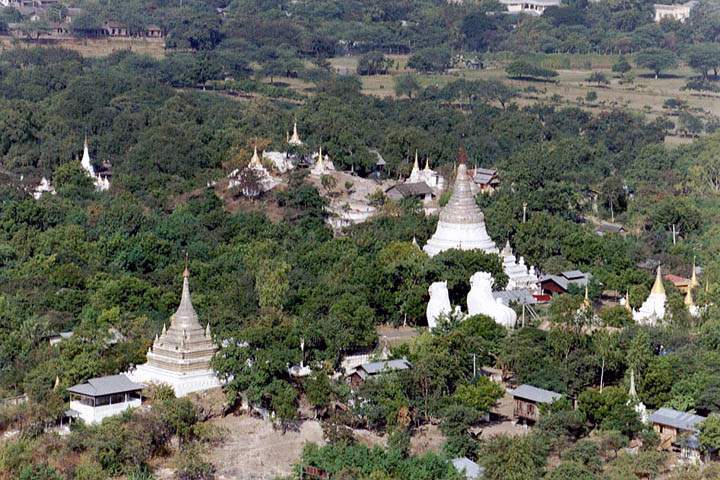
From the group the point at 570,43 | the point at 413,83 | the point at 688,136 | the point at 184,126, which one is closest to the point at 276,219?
the point at 184,126

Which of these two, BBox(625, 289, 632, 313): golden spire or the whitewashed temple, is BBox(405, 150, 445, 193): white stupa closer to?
the whitewashed temple

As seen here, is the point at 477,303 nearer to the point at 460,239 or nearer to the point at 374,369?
the point at 374,369

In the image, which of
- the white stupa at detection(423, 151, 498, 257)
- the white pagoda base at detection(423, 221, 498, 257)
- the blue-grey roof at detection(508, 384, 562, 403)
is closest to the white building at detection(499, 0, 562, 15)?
the white stupa at detection(423, 151, 498, 257)

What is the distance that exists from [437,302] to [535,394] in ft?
21.2

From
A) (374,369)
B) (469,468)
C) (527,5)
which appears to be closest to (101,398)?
(374,369)

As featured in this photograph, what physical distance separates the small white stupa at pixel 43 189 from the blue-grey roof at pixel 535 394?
83.8 ft

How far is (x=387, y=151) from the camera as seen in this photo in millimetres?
63562

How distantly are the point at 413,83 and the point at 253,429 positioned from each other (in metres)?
59.1

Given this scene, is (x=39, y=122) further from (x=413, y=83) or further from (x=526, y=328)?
(x=526, y=328)

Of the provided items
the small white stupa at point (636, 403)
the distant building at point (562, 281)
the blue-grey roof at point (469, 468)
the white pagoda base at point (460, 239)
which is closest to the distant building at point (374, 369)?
the blue-grey roof at point (469, 468)

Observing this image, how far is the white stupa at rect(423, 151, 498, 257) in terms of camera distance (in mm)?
47438

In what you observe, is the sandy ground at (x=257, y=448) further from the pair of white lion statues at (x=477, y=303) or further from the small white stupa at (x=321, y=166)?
the small white stupa at (x=321, y=166)

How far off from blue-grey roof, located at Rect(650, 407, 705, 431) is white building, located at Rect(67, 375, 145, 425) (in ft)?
33.5

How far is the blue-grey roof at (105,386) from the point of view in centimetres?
3522
